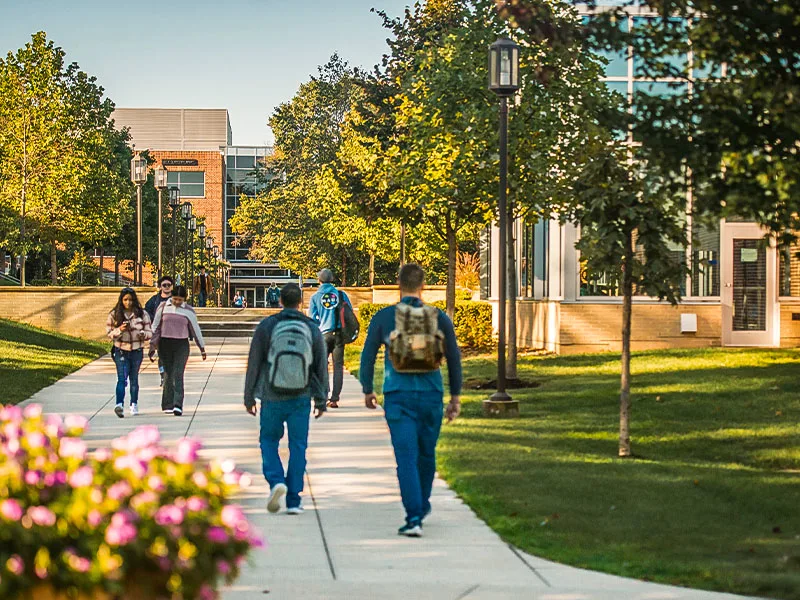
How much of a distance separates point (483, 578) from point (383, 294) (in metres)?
35.9

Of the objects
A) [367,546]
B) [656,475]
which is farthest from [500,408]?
[367,546]

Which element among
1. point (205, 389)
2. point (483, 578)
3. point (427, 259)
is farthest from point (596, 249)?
point (427, 259)

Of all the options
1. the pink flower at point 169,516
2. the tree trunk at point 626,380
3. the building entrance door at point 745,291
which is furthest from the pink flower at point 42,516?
the building entrance door at point 745,291

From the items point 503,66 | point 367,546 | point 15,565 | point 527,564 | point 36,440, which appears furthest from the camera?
point 503,66

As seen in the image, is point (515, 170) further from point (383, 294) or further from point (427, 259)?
point (427, 259)

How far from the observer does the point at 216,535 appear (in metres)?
3.77

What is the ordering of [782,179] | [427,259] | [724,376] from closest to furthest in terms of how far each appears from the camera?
[782,179]
[724,376]
[427,259]

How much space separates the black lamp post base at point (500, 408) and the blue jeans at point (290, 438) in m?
6.97

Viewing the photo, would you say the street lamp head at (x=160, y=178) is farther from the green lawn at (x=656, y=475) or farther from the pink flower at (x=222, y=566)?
the pink flower at (x=222, y=566)

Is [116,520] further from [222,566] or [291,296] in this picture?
[291,296]

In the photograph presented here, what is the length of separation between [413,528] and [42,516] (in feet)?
16.4

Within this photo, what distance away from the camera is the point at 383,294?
4300 cm

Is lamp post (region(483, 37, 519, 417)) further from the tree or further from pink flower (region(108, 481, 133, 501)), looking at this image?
the tree

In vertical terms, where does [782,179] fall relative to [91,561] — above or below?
above
